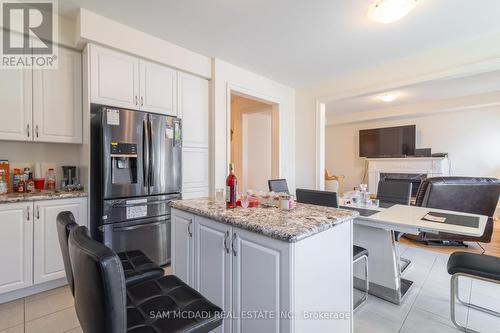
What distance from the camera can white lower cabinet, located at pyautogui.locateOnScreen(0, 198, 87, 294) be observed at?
6.56 ft

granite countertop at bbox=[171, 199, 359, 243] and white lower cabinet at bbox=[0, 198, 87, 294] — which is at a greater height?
granite countertop at bbox=[171, 199, 359, 243]

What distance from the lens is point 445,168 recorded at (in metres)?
6.19

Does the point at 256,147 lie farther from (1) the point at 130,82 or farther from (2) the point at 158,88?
(1) the point at 130,82

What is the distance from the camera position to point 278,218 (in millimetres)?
1342

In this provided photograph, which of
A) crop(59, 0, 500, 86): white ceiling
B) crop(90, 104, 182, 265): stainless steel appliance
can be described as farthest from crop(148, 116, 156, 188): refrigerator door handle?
crop(59, 0, 500, 86): white ceiling

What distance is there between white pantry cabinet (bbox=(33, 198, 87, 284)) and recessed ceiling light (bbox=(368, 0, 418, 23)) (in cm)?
328

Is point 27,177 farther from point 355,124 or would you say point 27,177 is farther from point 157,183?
point 355,124

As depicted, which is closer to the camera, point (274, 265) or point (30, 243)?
point (274, 265)

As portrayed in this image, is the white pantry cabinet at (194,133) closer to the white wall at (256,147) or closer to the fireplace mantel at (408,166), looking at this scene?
the white wall at (256,147)

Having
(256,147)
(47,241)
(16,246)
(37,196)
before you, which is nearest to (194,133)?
(37,196)

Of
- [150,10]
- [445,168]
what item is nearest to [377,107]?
[445,168]

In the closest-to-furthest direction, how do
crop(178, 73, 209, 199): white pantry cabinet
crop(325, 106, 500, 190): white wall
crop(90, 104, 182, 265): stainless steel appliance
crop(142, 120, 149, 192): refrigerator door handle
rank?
1. crop(90, 104, 182, 265): stainless steel appliance
2. crop(142, 120, 149, 192): refrigerator door handle
3. crop(178, 73, 209, 199): white pantry cabinet
4. crop(325, 106, 500, 190): white wall

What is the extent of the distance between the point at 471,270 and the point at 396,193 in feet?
4.43

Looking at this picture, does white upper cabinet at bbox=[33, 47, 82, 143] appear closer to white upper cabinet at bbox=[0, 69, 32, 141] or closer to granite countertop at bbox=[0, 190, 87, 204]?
white upper cabinet at bbox=[0, 69, 32, 141]
